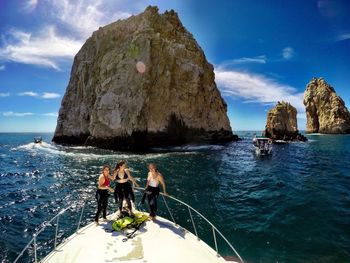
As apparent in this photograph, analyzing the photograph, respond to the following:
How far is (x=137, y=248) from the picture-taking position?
6.72 metres

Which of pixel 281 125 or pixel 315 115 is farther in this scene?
pixel 315 115

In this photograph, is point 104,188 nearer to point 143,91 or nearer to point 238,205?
point 238,205

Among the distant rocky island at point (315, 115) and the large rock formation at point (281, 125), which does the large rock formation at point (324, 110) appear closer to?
the distant rocky island at point (315, 115)

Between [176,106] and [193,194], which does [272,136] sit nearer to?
[176,106]

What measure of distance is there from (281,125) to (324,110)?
2716 inches

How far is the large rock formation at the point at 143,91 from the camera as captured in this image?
1991 inches

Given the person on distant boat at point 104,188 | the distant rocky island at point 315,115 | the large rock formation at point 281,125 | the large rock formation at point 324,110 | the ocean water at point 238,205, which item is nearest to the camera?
the person on distant boat at point 104,188

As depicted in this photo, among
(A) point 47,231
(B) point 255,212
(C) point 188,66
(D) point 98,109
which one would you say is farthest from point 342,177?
(D) point 98,109

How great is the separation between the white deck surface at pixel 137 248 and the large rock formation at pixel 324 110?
459ft

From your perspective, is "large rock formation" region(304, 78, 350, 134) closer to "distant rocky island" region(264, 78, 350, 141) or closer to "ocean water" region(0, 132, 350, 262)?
"distant rocky island" region(264, 78, 350, 141)

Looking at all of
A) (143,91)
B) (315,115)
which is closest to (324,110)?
(315,115)

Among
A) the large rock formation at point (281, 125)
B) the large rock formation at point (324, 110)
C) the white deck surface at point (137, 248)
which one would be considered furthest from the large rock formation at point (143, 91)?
the large rock formation at point (324, 110)

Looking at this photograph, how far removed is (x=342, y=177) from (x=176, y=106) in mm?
36112

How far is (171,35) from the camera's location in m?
65.8
